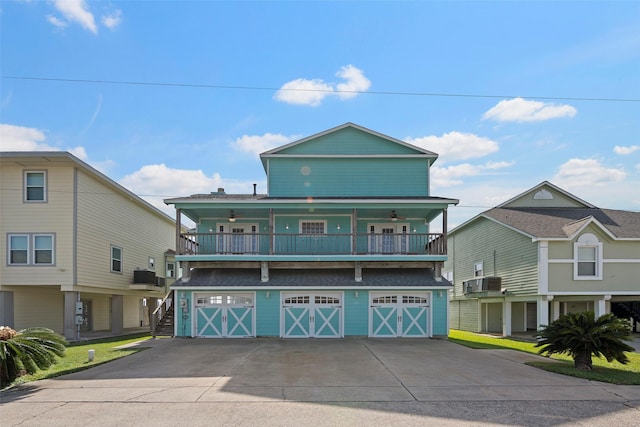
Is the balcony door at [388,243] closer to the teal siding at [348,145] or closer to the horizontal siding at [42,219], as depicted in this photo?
the teal siding at [348,145]

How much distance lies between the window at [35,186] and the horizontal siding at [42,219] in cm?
20

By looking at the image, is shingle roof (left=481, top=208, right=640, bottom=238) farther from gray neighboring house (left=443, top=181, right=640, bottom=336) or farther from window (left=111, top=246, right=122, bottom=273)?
window (left=111, top=246, right=122, bottom=273)

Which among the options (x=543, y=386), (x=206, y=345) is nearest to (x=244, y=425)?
(x=543, y=386)

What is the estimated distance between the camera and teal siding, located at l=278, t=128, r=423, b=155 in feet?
74.7

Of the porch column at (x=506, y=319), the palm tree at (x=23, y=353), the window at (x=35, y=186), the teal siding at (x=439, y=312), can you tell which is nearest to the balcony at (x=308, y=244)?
the teal siding at (x=439, y=312)

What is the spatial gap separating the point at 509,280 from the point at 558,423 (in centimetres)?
1766

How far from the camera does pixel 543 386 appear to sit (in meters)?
10.1

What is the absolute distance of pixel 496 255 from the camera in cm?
2603

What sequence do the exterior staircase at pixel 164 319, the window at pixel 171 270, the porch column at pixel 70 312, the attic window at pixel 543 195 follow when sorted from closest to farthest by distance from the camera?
the porch column at pixel 70 312, the exterior staircase at pixel 164 319, the attic window at pixel 543 195, the window at pixel 171 270

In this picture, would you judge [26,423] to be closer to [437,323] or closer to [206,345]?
[206,345]

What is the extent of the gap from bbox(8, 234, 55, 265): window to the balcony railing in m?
5.50

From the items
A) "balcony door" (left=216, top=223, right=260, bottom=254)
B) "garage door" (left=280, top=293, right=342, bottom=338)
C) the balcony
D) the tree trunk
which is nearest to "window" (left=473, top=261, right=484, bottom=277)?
the balcony

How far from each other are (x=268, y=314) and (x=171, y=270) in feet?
56.1

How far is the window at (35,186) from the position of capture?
20.4 metres
